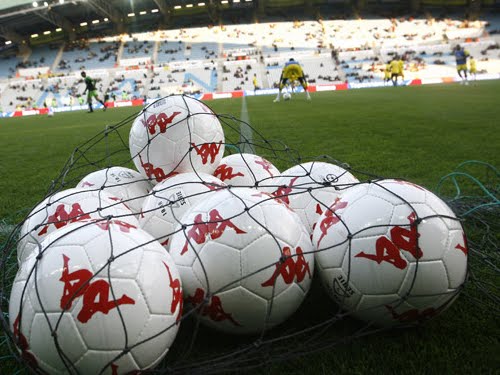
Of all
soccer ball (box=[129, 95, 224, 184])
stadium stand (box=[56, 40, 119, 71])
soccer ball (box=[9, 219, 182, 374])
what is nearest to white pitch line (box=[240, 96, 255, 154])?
soccer ball (box=[129, 95, 224, 184])

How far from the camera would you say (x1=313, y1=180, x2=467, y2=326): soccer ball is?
5.22 feet

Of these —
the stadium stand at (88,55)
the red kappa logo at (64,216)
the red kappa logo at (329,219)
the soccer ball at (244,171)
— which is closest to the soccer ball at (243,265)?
the red kappa logo at (329,219)

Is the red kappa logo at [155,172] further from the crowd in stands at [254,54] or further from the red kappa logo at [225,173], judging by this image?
the crowd in stands at [254,54]

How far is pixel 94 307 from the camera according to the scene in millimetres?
1361

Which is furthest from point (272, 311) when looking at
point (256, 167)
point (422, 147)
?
point (422, 147)

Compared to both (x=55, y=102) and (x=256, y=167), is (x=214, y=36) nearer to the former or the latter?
(x=55, y=102)

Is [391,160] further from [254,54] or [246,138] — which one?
[254,54]

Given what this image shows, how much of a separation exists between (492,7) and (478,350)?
45.8 m

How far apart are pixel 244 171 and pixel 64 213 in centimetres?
115

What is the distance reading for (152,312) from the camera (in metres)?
1.44

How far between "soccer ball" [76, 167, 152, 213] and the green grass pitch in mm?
1083

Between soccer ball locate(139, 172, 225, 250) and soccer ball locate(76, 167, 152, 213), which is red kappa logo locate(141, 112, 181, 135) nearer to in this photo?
soccer ball locate(76, 167, 152, 213)

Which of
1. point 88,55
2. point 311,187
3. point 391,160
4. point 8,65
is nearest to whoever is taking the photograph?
point 311,187

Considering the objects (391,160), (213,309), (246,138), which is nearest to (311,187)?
(213,309)
